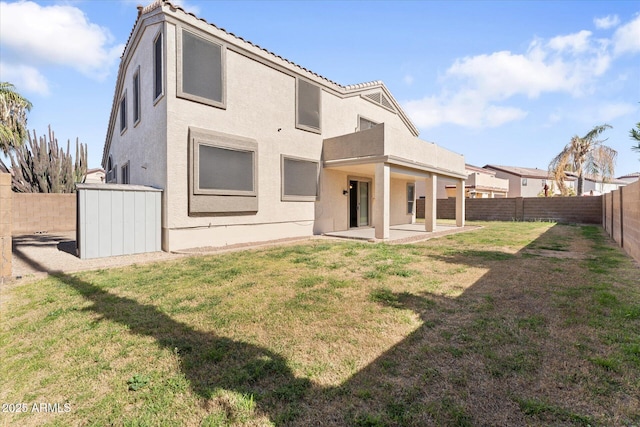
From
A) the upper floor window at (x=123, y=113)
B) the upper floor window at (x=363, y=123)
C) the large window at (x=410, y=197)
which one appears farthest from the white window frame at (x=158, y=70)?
the large window at (x=410, y=197)

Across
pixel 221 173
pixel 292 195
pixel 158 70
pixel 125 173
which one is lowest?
pixel 292 195

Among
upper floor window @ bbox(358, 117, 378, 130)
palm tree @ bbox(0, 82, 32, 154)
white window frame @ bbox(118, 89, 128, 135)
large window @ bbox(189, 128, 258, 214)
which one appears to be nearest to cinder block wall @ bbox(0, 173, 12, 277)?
large window @ bbox(189, 128, 258, 214)

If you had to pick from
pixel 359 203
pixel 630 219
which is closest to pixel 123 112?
pixel 359 203

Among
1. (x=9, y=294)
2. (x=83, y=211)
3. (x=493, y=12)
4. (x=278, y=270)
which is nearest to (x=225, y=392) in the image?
(x=278, y=270)

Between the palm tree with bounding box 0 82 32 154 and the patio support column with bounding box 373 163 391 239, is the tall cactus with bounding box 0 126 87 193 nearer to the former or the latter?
the palm tree with bounding box 0 82 32 154

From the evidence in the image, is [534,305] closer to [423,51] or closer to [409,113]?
[423,51]

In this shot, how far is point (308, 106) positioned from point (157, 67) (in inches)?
232

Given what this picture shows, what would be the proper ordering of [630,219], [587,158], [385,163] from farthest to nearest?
[587,158] < [385,163] < [630,219]

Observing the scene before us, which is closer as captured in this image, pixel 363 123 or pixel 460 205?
pixel 363 123

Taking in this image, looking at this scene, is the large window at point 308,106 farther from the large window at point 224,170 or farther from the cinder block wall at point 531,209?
the cinder block wall at point 531,209

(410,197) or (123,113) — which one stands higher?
(123,113)

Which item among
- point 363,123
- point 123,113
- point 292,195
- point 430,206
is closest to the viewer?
point 292,195

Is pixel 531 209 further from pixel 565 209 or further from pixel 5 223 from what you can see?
pixel 5 223

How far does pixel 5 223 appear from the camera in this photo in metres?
5.95
